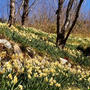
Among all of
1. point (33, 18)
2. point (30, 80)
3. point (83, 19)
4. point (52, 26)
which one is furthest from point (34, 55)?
point (83, 19)

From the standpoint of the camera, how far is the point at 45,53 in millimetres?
7863

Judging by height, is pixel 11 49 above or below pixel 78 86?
above

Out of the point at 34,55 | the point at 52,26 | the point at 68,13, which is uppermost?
the point at 68,13

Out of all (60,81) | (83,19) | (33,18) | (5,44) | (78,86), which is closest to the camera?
(60,81)

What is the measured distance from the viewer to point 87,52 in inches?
501

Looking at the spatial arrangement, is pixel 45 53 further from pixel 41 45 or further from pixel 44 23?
pixel 44 23

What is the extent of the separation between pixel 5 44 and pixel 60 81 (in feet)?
7.56

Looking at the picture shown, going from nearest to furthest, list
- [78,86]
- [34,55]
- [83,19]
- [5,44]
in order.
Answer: [78,86] → [5,44] → [34,55] → [83,19]

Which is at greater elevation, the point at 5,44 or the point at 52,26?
the point at 5,44

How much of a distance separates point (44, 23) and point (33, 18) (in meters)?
4.14

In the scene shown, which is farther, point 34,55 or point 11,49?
point 34,55

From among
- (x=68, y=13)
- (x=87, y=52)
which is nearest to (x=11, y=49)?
(x=68, y=13)

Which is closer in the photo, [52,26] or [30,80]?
[30,80]

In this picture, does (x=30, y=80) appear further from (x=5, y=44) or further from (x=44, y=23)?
(x=44, y=23)
